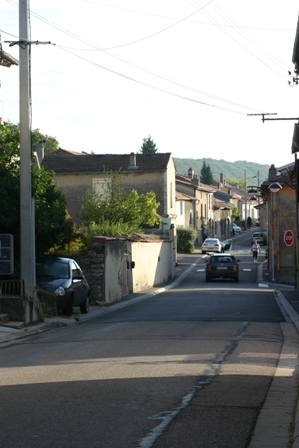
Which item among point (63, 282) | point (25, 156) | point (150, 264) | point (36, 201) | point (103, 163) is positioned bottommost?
point (150, 264)

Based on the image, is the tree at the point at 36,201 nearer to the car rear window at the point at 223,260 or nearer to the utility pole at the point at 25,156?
the utility pole at the point at 25,156

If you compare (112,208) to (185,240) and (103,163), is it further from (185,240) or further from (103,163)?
(185,240)

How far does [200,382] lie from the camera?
10.6m

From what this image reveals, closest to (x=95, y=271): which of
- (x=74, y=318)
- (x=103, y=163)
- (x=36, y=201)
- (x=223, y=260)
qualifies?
(x=36, y=201)

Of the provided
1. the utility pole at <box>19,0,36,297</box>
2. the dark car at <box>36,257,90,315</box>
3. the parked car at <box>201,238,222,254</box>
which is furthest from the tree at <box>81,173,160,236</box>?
the parked car at <box>201,238,222,254</box>

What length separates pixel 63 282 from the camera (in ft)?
76.6

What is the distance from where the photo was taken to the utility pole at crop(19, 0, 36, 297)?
21.3 m

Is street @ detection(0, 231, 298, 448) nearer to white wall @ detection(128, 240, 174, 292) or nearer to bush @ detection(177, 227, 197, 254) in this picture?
white wall @ detection(128, 240, 174, 292)

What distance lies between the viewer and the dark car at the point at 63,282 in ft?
75.5

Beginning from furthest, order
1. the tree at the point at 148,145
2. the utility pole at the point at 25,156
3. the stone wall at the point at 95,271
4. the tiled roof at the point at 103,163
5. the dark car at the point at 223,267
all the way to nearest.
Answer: the tree at the point at 148,145 → the tiled roof at the point at 103,163 → the dark car at the point at 223,267 → the stone wall at the point at 95,271 → the utility pole at the point at 25,156

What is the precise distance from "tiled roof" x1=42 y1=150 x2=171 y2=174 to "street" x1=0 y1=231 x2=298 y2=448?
1804 inches

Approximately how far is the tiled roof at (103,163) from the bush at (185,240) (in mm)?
15368

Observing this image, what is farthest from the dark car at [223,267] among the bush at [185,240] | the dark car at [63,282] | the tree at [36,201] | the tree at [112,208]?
the bush at [185,240]

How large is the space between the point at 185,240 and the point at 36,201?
58.5m
